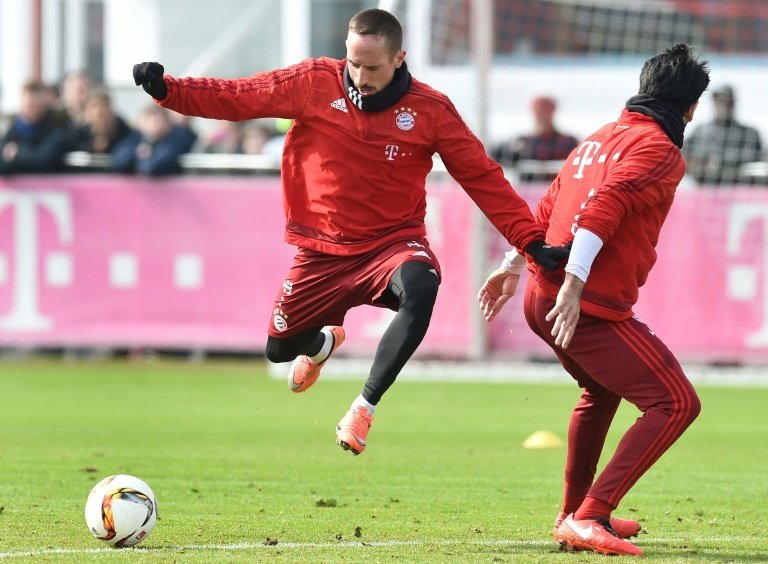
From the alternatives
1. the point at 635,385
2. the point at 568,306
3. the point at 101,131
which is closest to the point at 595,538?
the point at 635,385

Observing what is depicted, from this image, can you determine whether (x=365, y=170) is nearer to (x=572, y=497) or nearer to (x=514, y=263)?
(x=514, y=263)

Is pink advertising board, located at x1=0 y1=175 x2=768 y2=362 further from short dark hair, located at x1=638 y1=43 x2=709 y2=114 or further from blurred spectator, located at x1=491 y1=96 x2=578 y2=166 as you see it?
short dark hair, located at x1=638 y1=43 x2=709 y2=114

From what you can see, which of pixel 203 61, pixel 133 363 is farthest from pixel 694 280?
pixel 203 61

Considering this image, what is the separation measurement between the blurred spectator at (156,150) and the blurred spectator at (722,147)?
5.30 m

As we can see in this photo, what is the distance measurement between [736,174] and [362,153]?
828 cm

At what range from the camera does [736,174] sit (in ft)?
50.5

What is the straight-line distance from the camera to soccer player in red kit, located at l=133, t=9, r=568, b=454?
768cm

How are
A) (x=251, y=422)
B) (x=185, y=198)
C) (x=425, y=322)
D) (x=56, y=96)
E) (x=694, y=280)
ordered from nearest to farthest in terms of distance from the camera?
(x=425, y=322), (x=251, y=422), (x=694, y=280), (x=185, y=198), (x=56, y=96)

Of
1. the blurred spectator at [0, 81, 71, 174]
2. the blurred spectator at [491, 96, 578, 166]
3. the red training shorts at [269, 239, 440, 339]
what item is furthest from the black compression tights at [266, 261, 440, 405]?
the blurred spectator at [0, 81, 71, 174]

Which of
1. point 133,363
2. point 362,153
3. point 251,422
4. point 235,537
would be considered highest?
point 362,153

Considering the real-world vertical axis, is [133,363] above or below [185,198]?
below

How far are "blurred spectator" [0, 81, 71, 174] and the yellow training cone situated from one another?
24.6 ft

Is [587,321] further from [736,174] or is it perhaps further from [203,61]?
[203,61]

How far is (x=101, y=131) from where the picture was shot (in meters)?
16.9
